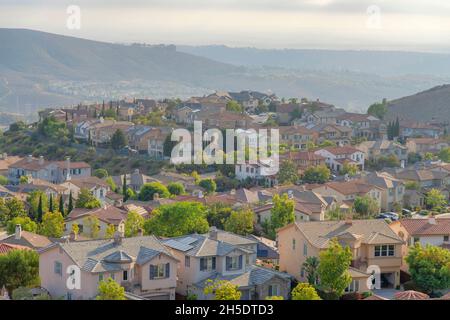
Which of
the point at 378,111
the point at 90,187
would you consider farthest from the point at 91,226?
the point at 378,111

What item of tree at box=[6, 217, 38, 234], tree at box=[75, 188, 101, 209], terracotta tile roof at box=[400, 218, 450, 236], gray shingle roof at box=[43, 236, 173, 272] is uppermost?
gray shingle roof at box=[43, 236, 173, 272]

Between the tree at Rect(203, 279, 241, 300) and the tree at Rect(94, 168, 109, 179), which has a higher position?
the tree at Rect(203, 279, 241, 300)

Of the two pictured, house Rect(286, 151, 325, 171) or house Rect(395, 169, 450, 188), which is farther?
house Rect(286, 151, 325, 171)

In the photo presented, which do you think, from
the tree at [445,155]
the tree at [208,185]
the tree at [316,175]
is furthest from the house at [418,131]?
the tree at [208,185]

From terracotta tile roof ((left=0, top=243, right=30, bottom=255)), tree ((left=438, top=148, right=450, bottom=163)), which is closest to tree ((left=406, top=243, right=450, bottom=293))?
terracotta tile roof ((left=0, top=243, right=30, bottom=255))

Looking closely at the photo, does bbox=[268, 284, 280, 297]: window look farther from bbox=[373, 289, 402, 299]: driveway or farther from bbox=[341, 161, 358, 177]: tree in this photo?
bbox=[341, 161, 358, 177]: tree

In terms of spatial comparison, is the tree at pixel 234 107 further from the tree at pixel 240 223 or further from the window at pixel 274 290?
the window at pixel 274 290

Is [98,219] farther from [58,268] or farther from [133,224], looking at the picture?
[58,268]
